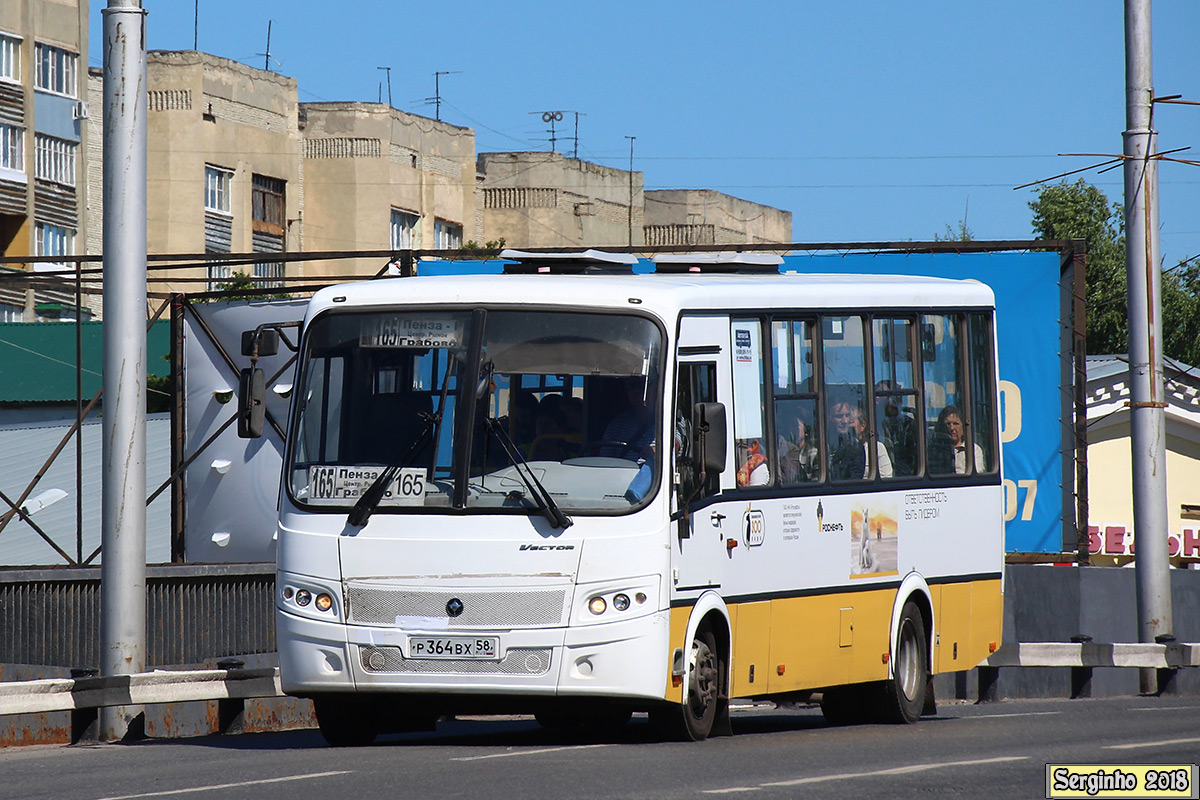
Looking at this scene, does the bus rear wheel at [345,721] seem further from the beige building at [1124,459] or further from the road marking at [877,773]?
the beige building at [1124,459]

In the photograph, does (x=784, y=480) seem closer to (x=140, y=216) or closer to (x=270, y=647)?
(x=140, y=216)

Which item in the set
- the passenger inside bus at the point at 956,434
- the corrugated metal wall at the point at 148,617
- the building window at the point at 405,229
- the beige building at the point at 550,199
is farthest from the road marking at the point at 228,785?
the beige building at the point at 550,199

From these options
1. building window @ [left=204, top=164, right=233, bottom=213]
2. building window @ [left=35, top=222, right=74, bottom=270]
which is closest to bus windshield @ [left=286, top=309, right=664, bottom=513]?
building window @ [left=35, top=222, right=74, bottom=270]

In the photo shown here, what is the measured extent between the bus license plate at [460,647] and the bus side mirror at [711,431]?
165 centimetres

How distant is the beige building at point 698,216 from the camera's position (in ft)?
320

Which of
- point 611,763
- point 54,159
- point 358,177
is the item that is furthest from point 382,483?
point 358,177

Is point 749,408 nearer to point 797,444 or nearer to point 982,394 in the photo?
point 797,444

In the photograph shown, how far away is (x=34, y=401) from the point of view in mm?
41000

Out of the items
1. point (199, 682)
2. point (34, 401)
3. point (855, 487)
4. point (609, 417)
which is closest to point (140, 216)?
point (199, 682)

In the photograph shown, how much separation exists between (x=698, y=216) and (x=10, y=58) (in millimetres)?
44236

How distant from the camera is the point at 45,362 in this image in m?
42.1

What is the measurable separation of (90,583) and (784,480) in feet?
30.3

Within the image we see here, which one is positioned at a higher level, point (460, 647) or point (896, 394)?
point (896, 394)

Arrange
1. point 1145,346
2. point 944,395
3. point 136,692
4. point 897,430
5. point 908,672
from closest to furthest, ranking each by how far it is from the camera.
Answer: point 136,692
point 897,430
point 908,672
point 944,395
point 1145,346
